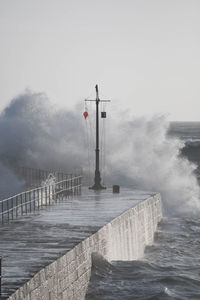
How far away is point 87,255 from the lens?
12.5 metres

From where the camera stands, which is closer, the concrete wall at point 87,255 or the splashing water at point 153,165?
the concrete wall at point 87,255

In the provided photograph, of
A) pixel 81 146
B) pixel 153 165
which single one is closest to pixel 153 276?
pixel 153 165

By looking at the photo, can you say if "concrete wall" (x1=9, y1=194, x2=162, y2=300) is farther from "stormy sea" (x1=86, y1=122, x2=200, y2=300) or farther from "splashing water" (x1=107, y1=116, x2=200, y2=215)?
"splashing water" (x1=107, y1=116, x2=200, y2=215)

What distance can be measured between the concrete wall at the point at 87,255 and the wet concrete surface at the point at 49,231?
0.16 meters

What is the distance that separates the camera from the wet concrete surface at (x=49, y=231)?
10.2 meters

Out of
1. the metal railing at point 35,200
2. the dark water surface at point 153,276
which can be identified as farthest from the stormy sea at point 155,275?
the metal railing at point 35,200

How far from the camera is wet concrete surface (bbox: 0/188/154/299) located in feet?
33.6

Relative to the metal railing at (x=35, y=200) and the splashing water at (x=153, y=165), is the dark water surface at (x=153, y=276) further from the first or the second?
the splashing water at (x=153, y=165)

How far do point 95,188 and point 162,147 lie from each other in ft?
47.6

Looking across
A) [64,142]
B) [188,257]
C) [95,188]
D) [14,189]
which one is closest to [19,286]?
[188,257]

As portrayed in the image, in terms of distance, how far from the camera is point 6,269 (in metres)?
10.2

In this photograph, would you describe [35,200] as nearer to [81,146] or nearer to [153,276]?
[153,276]

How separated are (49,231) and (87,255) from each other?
1.59 meters

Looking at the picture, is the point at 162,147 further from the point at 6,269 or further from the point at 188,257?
the point at 6,269
